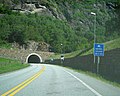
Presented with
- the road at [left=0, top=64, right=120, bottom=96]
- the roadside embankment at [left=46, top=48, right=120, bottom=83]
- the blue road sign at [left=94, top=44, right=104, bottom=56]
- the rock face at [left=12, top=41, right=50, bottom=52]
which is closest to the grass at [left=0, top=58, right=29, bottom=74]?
the roadside embankment at [left=46, top=48, right=120, bottom=83]

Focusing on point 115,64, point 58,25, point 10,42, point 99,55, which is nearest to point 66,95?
point 115,64

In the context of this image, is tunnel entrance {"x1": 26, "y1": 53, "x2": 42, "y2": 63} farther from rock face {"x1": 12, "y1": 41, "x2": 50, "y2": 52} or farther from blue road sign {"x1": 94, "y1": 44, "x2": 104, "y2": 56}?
blue road sign {"x1": 94, "y1": 44, "x2": 104, "y2": 56}

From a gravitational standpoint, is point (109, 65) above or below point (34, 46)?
below

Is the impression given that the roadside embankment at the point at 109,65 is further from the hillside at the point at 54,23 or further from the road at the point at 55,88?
the hillside at the point at 54,23

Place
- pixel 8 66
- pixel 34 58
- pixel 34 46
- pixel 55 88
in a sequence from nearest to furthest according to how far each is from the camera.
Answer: pixel 55 88
pixel 8 66
pixel 34 46
pixel 34 58

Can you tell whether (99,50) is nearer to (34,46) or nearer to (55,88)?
(55,88)

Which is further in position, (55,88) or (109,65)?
(109,65)

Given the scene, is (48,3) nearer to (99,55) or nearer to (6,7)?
(6,7)

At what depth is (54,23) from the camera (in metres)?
151

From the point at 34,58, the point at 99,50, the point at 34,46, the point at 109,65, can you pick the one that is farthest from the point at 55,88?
the point at 34,58

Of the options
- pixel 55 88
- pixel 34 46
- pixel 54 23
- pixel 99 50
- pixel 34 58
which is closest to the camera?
pixel 55 88

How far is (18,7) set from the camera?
168 m

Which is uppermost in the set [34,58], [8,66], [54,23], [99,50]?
[54,23]

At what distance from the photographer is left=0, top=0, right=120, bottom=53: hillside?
130875 millimetres
